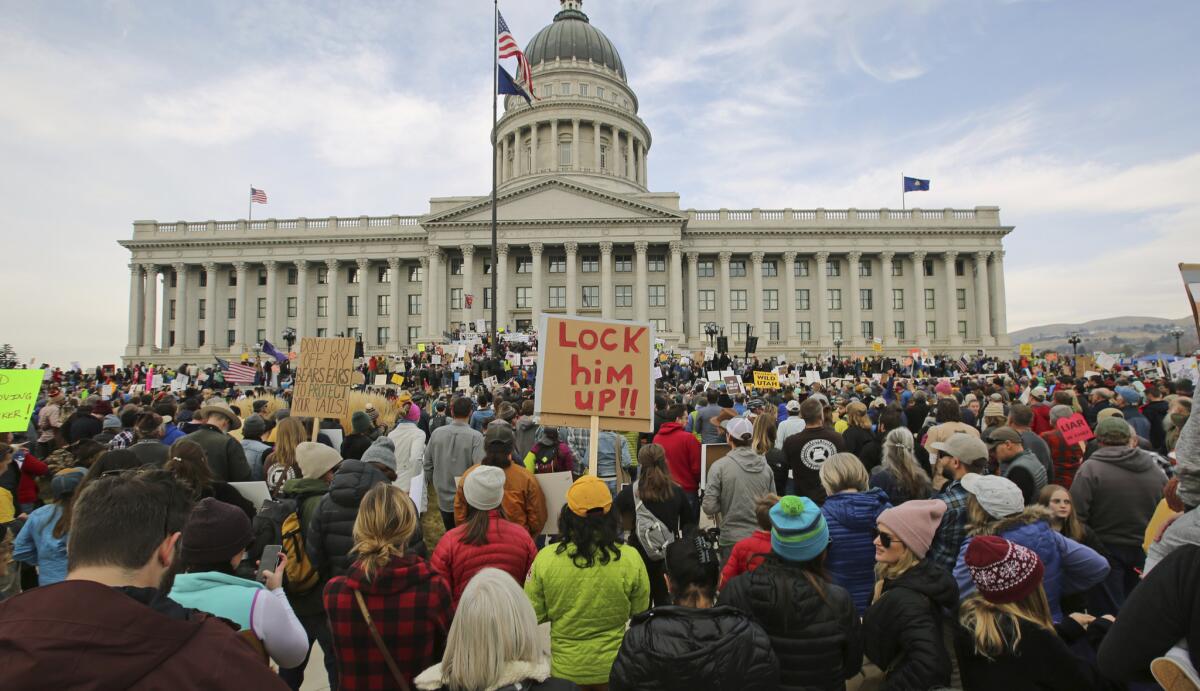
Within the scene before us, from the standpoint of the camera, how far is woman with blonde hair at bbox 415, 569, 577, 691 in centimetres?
284

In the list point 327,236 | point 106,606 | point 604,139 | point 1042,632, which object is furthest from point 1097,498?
point 604,139

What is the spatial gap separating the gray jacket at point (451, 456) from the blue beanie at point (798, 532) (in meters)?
4.83

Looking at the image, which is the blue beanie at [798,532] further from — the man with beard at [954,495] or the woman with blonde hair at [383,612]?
→ the woman with blonde hair at [383,612]

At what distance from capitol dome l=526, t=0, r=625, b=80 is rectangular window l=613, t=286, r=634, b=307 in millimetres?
34363

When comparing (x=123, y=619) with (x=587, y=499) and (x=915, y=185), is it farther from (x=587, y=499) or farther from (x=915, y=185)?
(x=915, y=185)

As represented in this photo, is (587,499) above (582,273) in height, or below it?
below

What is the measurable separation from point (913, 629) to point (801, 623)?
548mm

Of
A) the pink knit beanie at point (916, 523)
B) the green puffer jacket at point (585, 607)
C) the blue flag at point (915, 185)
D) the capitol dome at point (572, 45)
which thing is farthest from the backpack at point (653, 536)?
the capitol dome at point (572, 45)

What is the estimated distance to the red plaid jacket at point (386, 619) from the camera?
11.2ft

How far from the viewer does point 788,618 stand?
11.1ft

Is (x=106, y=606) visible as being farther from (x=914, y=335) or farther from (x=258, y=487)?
(x=914, y=335)

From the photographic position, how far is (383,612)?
3436mm

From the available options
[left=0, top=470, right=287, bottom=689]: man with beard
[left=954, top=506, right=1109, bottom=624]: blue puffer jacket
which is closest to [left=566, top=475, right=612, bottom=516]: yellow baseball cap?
[left=0, top=470, right=287, bottom=689]: man with beard

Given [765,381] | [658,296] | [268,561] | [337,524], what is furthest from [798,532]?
[658,296]
